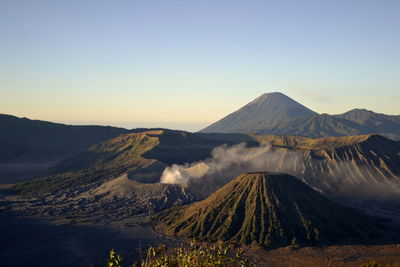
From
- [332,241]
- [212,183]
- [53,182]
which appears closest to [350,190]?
[212,183]

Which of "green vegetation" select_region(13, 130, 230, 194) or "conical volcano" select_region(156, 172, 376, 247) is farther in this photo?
"green vegetation" select_region(13, 130, 230, 194)

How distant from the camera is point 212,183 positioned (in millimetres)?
119625

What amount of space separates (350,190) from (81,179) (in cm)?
8009

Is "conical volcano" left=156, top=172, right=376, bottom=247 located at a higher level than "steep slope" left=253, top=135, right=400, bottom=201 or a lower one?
lower

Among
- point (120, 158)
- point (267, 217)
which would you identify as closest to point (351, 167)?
point (267, 217)

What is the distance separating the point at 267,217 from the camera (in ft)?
259

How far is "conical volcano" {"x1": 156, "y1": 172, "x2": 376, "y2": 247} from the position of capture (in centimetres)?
7438

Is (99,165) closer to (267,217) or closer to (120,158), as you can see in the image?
(120,158)

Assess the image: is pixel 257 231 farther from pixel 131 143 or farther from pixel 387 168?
pixel 131 143

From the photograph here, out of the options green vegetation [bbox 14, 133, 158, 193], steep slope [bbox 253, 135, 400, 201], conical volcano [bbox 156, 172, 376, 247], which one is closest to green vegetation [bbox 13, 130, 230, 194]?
green vegetation [bbox 14, 133, 158, 193]

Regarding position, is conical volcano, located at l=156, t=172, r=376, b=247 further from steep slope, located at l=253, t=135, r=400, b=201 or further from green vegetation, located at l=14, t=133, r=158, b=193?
green vegetation, located at l=14, t=133, r=158, b=193

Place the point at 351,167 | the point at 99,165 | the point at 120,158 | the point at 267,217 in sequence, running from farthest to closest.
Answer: the point at 120,158 → the point at 99,165 → the point at 351,167 → the point at 267,217

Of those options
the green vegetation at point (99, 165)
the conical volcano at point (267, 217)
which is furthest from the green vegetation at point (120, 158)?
the conical volcano at point (267, 217)

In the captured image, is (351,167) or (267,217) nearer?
(267,217)
